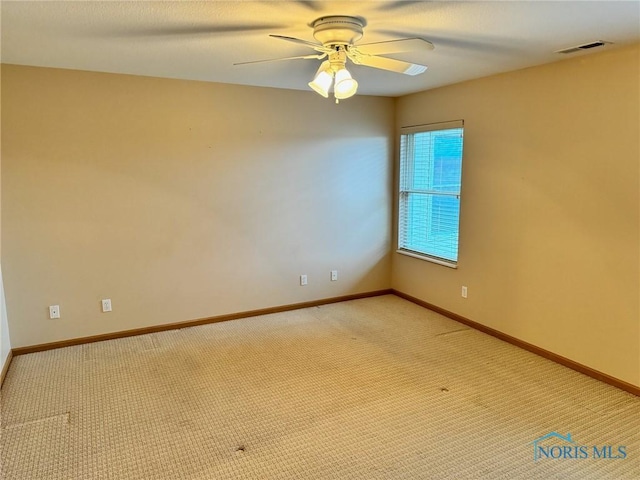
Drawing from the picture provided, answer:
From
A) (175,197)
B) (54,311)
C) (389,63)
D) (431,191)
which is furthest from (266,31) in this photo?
(54,311)

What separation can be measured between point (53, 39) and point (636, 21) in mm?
3237

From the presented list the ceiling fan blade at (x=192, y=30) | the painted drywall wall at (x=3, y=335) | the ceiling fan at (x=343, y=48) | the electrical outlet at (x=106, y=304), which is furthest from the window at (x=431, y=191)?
the painted drywall wall at (x=3, y=335)

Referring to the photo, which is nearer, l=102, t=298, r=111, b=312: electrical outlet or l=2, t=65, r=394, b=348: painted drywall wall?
l=2, t=65, r=394, b=348: painted drywall wall

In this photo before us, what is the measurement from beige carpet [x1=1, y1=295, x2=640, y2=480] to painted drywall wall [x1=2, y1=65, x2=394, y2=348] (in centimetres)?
51

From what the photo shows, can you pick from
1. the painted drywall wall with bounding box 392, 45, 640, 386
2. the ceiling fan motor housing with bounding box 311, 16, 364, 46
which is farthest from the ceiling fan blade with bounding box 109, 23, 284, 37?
the painted drywall wall with bounding box 392, 45, 640, 386

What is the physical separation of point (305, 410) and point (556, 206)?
2362 mm

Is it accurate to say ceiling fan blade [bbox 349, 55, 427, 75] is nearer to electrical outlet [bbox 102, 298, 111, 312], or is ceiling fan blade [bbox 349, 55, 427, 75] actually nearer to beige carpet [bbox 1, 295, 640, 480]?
beige carpet [bbox 1, 295, 640, 480]

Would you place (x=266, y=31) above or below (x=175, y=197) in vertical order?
above

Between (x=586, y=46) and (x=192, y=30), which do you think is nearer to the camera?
(x=192, y=30)

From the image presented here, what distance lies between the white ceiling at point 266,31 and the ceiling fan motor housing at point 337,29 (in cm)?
5

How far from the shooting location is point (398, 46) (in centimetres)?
220

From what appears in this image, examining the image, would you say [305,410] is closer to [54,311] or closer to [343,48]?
[343,48]

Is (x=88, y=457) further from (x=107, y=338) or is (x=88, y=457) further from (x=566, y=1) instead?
(x=566, y=1)

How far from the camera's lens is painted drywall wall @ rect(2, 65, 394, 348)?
345 centimetres
